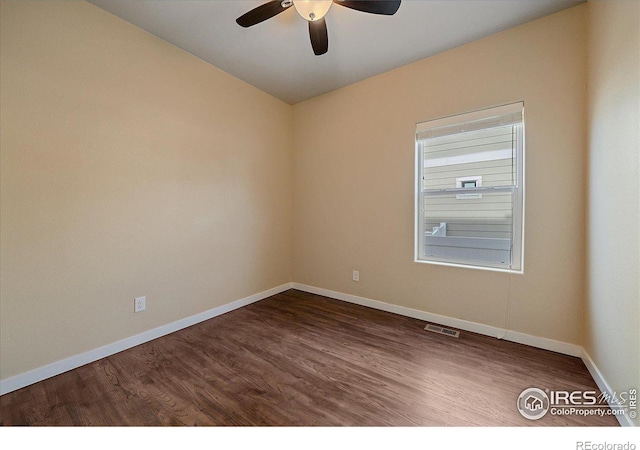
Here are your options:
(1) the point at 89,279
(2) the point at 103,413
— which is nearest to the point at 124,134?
(1) the point at 89,279

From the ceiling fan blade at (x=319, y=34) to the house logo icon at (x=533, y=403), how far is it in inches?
109

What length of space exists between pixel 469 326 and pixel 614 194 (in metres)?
1.50

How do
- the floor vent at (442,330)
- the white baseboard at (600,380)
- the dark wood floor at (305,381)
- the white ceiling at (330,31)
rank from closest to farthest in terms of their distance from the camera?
the white baseboard at (600,380)
the dark wood floor at (305,381)
the white ceiling at (330,31)
the floor vent at (442,330)

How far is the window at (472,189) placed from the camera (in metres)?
2.17

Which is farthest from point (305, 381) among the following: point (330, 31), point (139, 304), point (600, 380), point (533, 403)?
point (330, 31)

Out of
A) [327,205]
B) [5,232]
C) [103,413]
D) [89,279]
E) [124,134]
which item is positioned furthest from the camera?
[327,205]

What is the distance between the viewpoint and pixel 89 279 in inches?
74.3

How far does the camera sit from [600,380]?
155 centimetres

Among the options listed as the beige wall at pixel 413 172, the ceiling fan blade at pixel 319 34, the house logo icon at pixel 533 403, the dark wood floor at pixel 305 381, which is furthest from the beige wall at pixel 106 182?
the house logo icon at pixel 533 403

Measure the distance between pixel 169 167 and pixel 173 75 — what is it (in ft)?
2.91

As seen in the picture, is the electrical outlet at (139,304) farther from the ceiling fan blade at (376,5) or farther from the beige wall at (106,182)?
the ceiling fan blade at (376,5)

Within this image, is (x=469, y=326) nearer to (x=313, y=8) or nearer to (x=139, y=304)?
(x=313, y=8)

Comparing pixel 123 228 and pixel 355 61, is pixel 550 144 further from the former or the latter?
pixel 123 228

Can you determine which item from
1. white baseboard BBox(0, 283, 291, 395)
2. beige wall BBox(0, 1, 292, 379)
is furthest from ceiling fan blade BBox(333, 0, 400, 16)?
white baseboard BBox(0, 283, 291, 395)
